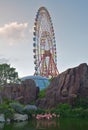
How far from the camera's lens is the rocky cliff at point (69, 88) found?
37.5 meters

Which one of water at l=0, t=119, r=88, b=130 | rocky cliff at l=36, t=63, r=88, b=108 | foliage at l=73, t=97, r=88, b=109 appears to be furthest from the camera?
rocky cliff at l=36, t=63, r=88, b=108

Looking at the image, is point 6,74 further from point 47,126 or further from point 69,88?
point 47,126

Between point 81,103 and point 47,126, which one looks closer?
point 47,126

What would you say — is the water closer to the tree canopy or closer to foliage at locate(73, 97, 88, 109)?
foliage at locate(73, 97, 88, 109)

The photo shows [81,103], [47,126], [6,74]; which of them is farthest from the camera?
[6,74]

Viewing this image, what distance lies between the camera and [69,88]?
38.3 m

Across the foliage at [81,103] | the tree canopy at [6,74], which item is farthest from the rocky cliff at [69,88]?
the tree canopy at [6,74]

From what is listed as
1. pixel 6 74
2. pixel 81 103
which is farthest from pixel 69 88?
pixel 6 74

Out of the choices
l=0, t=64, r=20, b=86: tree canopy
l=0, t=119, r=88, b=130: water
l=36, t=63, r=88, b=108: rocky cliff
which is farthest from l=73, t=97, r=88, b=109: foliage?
l=0, t=64, r=20, b=86: tree canopy

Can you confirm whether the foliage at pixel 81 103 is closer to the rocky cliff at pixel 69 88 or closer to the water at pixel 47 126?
the rocky cliff at pixel 69 88

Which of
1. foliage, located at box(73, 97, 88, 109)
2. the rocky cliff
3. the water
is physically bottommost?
the water

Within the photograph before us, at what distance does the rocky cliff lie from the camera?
37531 mm

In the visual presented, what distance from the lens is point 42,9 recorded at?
5978 cm

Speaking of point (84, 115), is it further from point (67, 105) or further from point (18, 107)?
point (18, 107)
